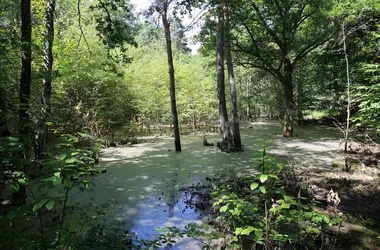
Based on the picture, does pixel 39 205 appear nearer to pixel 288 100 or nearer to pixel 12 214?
pixel 12 214

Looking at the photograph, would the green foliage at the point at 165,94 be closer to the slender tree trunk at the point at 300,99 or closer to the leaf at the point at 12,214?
the slender tree trunk at the point at 300,99

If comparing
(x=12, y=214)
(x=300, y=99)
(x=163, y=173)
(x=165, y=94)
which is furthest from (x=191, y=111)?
(x=12, y=214)

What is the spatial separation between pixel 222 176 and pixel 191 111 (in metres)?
9.72

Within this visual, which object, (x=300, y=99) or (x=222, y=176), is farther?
(x=300, y=99)

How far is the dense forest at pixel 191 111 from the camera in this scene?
1913mm

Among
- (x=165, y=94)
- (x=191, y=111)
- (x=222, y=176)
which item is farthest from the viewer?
(x=165, y=94)

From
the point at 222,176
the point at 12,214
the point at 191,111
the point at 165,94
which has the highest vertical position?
the point at 165,94

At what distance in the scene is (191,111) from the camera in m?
15.4

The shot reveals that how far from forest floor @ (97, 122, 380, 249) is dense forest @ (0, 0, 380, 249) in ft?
0.25

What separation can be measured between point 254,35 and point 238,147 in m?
5.46

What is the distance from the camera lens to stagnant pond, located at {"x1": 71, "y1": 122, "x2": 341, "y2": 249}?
150 inches

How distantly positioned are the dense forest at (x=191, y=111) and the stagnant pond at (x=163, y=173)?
18 centimetres

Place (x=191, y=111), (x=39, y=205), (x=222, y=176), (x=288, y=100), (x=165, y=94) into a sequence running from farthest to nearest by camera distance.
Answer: (x=165, y=94)
(x=191, y=111)
(x=288, y=100)
(x=222, y=176)
(x=39, y=205)

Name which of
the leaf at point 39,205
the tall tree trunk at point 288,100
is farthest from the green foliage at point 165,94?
the leaf at point 39,205
